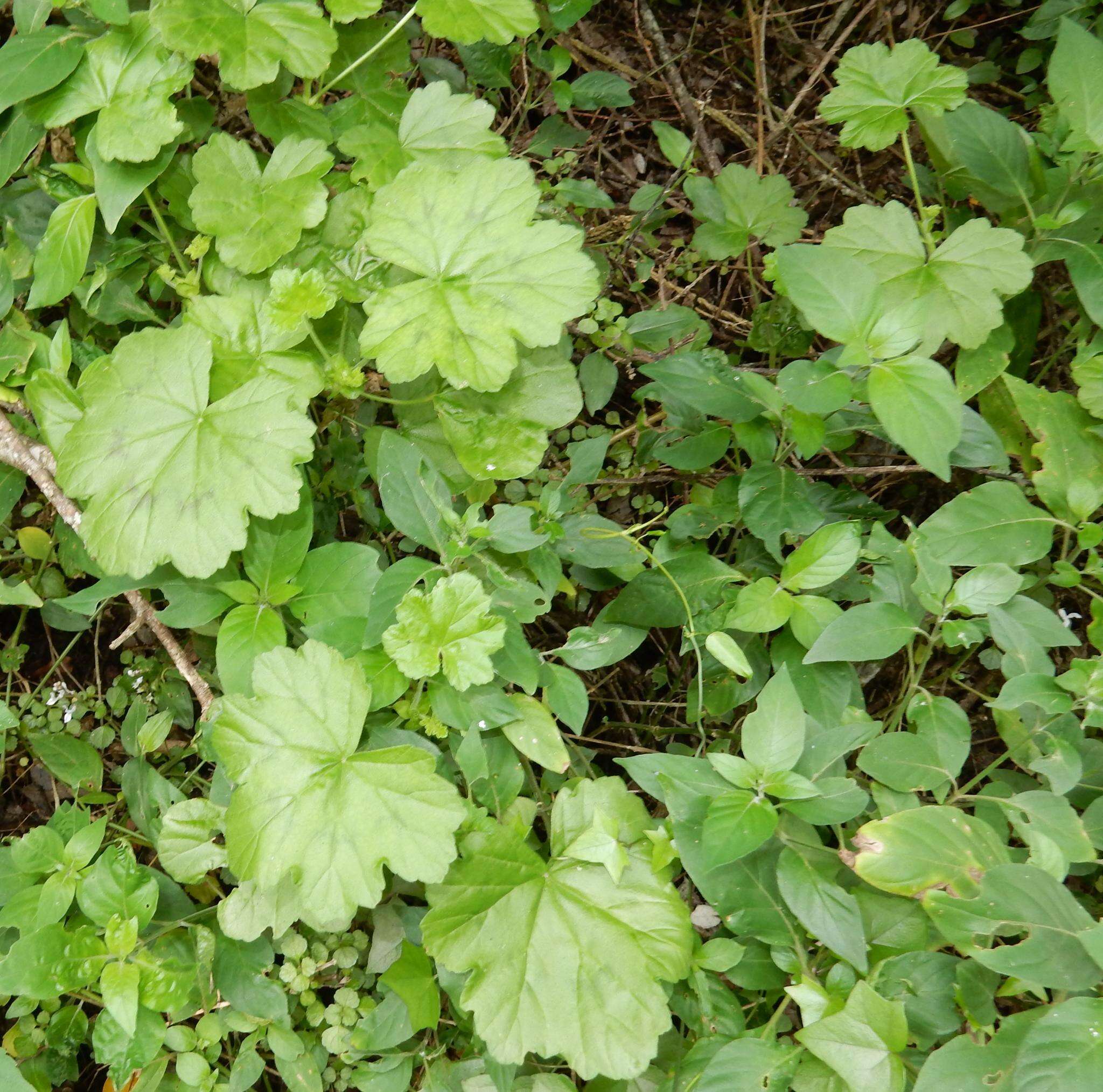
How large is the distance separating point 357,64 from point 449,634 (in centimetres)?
114

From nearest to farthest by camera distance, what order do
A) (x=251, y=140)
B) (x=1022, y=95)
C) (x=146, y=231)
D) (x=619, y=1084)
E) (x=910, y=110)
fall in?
1. (x=619, y=1084)
2. (x=146, y=231)
3. (x=251, y=140)
4. (x=910, y=110)
5. (x=1022, y=95)

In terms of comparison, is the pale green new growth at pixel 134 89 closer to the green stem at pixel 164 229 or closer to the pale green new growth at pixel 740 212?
the green stem at pixel 164 229

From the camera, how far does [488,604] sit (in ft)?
4.49

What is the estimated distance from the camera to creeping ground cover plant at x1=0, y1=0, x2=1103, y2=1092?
1.35m

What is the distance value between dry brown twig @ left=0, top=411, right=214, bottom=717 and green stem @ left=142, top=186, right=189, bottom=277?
448mm

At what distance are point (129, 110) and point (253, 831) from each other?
1287 mm

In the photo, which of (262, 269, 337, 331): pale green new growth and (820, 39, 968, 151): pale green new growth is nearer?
(262, 269, 337, 331): pale green new growth

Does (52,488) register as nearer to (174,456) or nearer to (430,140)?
(174,456)

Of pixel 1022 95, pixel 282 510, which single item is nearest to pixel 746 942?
pixel 282 510

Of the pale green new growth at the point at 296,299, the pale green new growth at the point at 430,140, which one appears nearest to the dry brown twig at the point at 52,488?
the pale green new growth at the point at 296,299

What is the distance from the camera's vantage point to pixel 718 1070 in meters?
1.33

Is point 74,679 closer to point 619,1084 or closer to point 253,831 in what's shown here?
point 253,831

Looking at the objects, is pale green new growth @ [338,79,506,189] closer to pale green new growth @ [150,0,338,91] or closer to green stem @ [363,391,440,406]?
pale green new growth @ [150,0,338,91]

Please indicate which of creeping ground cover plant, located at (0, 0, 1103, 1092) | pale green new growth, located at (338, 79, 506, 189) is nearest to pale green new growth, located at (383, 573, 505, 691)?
creeping ground cover plant, located at (0, 0, 1103, 1092)
